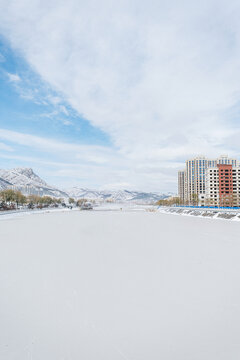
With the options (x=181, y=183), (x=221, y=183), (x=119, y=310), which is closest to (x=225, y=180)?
(x=221, y=183)

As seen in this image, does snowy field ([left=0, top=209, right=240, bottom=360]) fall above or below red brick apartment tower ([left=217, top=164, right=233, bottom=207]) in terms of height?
below

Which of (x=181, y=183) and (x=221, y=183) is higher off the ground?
(x=181, y=183)

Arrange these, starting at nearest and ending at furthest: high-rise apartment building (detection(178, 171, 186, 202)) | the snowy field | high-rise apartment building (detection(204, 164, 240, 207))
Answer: the snowy field, high-rise apartment building (detection(204, 164, 240, 207)), high-rise apartment building (detection(178, 171, 186, 202))

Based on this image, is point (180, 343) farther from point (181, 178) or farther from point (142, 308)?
point (181, 178)

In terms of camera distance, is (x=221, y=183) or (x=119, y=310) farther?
(x=221, y=183)

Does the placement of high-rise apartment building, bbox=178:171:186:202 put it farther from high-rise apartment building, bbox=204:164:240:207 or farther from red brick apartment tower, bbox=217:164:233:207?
red brick apartment tower, bbox=217:164:233:207

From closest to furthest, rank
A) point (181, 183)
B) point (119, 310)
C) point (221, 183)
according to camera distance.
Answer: point (119, 310), point (221, 183), point (181, 183)

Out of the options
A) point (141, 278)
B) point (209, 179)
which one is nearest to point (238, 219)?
point (141, 278)

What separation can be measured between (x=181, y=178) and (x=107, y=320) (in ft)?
627

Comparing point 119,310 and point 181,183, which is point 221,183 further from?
point 119,310

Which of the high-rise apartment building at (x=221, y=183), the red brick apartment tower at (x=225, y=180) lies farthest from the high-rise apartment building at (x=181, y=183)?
the red brick apartment tower at (x=225, y=180)

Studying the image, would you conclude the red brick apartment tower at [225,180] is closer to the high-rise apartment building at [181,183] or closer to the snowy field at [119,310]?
the high-rise apartment building at [181,183]

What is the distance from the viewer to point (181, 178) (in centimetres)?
19100

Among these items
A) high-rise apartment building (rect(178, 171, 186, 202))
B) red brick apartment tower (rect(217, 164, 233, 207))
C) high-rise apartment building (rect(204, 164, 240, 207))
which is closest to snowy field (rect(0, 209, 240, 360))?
high-rise apartment building (rect(204, 164, 240, 207))
